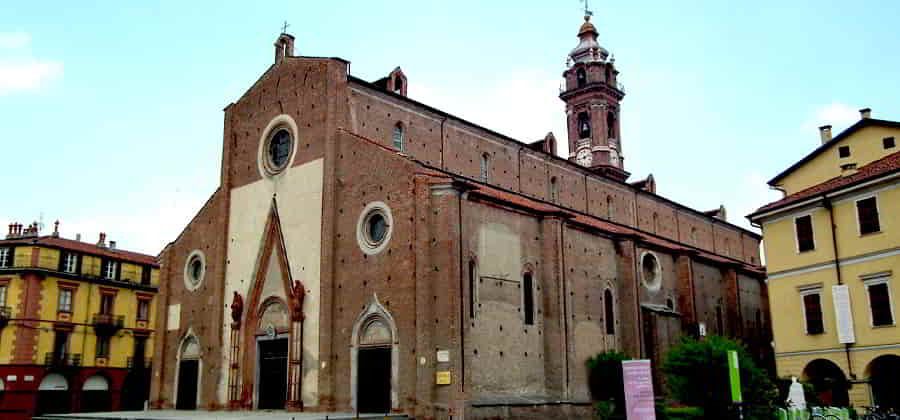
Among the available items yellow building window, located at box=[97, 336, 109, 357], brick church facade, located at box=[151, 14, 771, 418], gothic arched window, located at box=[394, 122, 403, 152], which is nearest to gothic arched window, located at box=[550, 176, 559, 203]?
brick church facade, located at box=[151, 14, 771, 418]

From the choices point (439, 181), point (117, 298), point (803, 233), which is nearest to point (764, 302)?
point (803, 233)

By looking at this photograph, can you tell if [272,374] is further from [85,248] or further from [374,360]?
[85,248]

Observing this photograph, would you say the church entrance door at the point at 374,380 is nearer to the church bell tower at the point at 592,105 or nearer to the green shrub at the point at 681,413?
the green shrub at the point at 681,413

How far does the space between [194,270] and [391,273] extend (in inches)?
446

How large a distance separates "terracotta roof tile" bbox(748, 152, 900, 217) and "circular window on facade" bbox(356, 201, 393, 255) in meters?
13.4

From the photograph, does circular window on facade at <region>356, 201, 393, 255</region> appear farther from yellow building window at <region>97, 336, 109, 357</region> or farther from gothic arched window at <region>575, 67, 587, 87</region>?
gothic arched window at <region>575, 67, 587, 87</region>

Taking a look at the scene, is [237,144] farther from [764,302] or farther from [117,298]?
A: [764,302]

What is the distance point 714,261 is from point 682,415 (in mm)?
13028

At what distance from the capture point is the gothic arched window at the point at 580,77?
50.4 metres

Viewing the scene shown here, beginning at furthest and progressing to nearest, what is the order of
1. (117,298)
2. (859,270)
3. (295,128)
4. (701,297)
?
1. (117,298)
2. (701,297)
3. (295,128)
4. (859,270)

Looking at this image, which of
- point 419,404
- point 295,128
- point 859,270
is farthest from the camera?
point 295,128

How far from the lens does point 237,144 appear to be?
3145 cm

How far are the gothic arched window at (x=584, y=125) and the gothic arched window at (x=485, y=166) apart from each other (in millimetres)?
18306

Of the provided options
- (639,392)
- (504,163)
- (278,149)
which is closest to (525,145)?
(504,163)
